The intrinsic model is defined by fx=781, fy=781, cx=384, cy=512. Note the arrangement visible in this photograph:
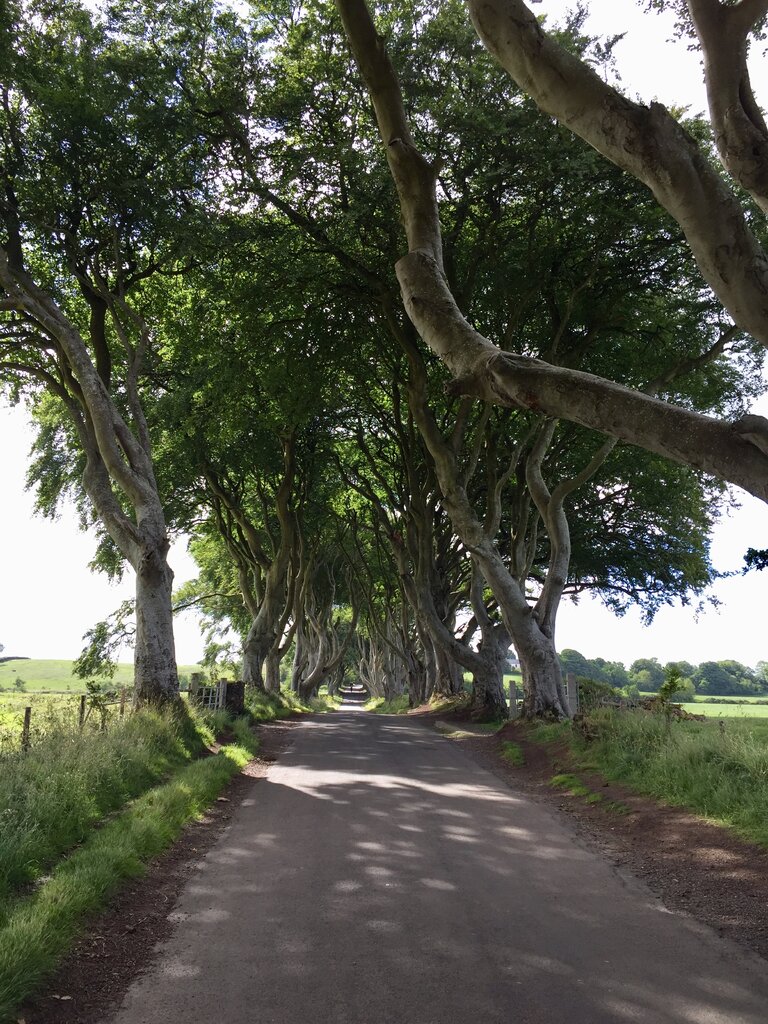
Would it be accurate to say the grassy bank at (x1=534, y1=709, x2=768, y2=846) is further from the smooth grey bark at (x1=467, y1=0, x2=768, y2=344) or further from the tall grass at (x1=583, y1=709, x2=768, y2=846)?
the smooth grey bark at (x1=467, y1=0, x2=768, y2=344)

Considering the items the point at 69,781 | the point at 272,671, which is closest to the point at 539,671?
the point at 69,781

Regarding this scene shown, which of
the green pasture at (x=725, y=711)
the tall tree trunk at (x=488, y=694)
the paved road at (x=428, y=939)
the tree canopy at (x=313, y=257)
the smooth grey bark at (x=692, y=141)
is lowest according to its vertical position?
the paved road at (x=428, y=939)

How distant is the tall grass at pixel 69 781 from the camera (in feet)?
20.2

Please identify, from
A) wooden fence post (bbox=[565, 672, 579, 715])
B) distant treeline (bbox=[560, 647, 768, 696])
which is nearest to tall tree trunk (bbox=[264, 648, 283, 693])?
wooden fence post (bbox=[565, 672, 579, 715])

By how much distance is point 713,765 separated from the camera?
9039 mm

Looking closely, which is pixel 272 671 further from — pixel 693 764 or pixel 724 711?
pixel 693 764

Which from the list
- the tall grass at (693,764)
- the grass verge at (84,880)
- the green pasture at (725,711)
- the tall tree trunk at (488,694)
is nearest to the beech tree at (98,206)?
the grass verge at (84,880)

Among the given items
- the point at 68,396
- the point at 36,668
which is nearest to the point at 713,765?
the point at 68,396

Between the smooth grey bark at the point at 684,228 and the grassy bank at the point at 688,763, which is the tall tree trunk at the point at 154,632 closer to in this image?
the grassy bank at the point at 688,763

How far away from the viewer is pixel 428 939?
5.05 m

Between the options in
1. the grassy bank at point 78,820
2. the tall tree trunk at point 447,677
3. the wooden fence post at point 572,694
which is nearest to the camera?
the grassy bank at point 78,820

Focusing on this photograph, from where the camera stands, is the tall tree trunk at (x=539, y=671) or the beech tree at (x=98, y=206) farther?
the tall tree trunk at (x=539, y=671)

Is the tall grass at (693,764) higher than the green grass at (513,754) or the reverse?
higher

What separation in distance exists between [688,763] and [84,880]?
276 inches
